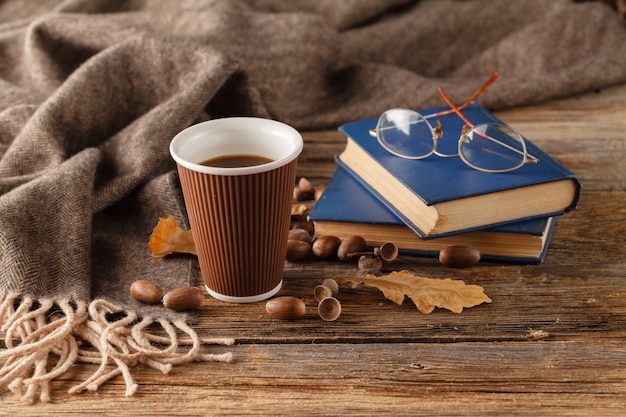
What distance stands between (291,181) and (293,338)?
8.2 inches

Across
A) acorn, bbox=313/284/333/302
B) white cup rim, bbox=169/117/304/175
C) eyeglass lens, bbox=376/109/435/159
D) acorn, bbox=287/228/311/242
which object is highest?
white cup rim, bbox=169/117/304/175

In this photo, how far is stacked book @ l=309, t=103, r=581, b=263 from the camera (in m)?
A: 1.09

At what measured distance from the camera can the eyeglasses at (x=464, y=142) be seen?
1.16 meters

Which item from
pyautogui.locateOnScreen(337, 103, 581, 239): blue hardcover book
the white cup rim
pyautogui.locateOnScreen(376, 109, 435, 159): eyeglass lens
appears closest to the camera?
the white cup rim

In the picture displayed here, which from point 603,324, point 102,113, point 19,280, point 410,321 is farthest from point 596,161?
point 19,280

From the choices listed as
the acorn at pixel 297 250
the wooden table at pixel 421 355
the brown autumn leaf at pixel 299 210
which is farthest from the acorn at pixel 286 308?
the brown autumn leaf at pixel 299 210

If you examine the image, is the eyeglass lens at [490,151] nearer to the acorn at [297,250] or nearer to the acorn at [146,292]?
the acorn at [297,250]

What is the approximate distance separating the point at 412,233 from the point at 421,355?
25 centimetres

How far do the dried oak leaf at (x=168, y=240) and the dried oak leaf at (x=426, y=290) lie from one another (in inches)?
9.9

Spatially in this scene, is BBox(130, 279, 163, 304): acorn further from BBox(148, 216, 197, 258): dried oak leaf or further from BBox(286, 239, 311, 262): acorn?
BBox(286, 239, 311, 262): acorn

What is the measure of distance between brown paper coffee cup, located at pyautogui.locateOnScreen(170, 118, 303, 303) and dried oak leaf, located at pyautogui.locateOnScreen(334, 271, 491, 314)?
0.14 metres

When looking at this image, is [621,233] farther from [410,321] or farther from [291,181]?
[291,181]

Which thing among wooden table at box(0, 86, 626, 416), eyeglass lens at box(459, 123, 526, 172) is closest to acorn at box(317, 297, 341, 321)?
wooden table at box(0, 86, 626, 416)

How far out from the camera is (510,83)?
1.81 meters
